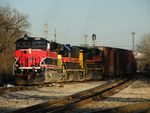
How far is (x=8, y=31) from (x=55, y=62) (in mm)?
28976

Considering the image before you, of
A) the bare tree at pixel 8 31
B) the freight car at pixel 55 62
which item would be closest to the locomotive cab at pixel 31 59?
the freight car at pixel 55 62

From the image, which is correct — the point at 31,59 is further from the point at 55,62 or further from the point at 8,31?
the point at 8,31

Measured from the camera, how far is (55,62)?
2588 cm

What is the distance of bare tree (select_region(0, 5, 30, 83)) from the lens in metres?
43.0

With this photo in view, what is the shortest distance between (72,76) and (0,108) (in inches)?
680

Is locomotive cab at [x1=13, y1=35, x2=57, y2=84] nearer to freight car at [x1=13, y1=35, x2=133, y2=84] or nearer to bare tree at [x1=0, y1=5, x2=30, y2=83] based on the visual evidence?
freight car at [x1=13, y1=35, x2=133, y2=84]

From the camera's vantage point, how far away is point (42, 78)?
23.4m

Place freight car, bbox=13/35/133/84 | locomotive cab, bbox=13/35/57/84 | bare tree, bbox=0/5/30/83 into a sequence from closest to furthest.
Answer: locomotive cab, bbox=13/35/57/84
freight car, bbox=13/35/133/84
bare tree, bbox=0/5/30/83

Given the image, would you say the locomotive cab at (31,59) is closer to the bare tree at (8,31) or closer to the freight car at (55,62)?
the freight car at (55,62)

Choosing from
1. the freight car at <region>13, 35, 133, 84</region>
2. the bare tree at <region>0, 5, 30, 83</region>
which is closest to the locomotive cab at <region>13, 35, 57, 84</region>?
the freight car at <region>13, 35, 133, 84</region>

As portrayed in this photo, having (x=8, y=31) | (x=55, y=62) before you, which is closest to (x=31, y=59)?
(x=55, y=62)

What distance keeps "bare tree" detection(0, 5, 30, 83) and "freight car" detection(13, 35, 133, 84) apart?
9.58m

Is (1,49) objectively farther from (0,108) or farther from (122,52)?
(0,108)

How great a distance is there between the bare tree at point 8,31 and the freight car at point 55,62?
31.4 ft
